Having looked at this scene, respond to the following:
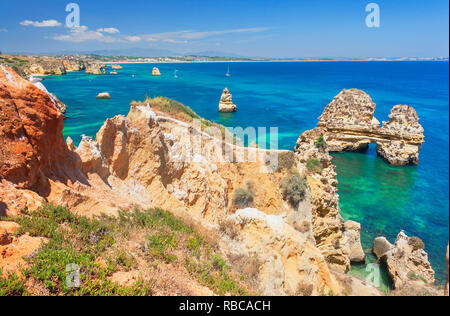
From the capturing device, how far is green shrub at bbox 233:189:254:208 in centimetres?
1295

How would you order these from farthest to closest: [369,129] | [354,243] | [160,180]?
[369,129] → [354,243] → [160,180]

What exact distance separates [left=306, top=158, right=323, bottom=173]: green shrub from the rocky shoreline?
82 mm

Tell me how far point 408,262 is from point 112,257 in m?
15.7

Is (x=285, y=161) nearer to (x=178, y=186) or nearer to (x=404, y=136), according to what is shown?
(x=178, y=186)

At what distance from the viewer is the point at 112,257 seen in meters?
5.28

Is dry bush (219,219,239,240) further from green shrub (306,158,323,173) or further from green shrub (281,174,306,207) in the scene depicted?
green shrub (306,158,323,173)

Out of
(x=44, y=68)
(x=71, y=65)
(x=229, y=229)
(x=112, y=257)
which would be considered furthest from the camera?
(x=71, y=65)

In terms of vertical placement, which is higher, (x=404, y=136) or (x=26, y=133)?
(x=26, y=133)

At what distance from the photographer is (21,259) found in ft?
15.1

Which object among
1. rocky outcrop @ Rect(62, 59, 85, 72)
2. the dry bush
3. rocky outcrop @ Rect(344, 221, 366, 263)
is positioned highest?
rocky outcrop @ Rect(62, 59, 85, 72)

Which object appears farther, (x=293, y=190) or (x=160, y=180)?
(x=293, y=190)

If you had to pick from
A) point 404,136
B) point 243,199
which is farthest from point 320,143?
point 404,136

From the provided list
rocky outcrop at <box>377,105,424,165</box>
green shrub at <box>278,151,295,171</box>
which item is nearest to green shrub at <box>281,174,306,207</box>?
green shrub at <box>278,151,295,171</box>
